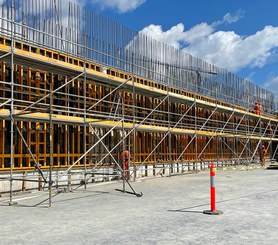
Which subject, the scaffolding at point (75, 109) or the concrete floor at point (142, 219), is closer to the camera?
the concrete floor at point (142, 219)

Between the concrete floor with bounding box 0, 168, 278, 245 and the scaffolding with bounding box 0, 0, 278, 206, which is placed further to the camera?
the scaffolding with bounding box 0, 0, 278, 206

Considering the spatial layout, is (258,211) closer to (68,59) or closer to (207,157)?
(68,59)

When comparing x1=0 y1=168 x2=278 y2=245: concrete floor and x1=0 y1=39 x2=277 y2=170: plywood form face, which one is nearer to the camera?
x1=0 y1=168 x2=278 y2=245: concrete floor

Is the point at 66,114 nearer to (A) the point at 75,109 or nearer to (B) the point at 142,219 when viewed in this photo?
(A) the point at 75,109

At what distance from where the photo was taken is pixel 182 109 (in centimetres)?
2188

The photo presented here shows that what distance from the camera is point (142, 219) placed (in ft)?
22.3

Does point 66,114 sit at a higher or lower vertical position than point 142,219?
higher

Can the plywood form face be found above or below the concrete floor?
above

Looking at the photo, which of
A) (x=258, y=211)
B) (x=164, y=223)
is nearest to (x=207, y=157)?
(x=258, y=211)

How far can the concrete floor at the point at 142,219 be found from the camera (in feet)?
17.5

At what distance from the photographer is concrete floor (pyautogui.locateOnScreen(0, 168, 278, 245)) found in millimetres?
5332

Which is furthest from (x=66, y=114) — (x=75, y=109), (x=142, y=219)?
(x=142, y=219)

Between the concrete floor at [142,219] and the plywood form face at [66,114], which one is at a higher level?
the plywood form face at [66,114]

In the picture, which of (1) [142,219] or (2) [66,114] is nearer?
(1) [142,219]
